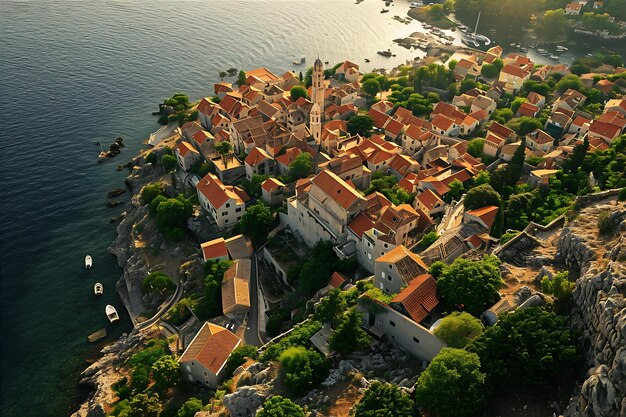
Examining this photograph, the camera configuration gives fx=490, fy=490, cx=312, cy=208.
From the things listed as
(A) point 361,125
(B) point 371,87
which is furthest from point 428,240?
(B) point 371,87

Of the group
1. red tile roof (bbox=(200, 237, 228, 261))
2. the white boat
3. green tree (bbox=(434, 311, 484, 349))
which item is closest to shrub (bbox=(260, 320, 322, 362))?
green tree (bbox=(434, 311, 484, 349))

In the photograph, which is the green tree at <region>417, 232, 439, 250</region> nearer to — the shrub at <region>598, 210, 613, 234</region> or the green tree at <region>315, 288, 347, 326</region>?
the green tree at <region>315, 288, 347, 326</region>

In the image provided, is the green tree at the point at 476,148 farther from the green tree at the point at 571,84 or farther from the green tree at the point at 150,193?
the green tree at the point at 150,193

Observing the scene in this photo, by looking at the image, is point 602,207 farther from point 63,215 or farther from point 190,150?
point 63,215

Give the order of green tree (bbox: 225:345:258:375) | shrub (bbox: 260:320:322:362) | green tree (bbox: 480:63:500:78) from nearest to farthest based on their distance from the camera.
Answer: shrub (bbox: 260:320:322:362) < green tree (bbox: 225:345:258:375) < green tree (bbox: 480:63:500:78)

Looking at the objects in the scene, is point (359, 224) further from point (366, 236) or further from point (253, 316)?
point (253, 316)

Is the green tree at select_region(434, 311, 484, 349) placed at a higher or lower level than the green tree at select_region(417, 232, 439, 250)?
higher

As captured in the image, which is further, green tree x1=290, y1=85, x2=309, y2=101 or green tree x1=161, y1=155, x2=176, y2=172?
green tree x1=290, y1=85, x2=309, y2=101
